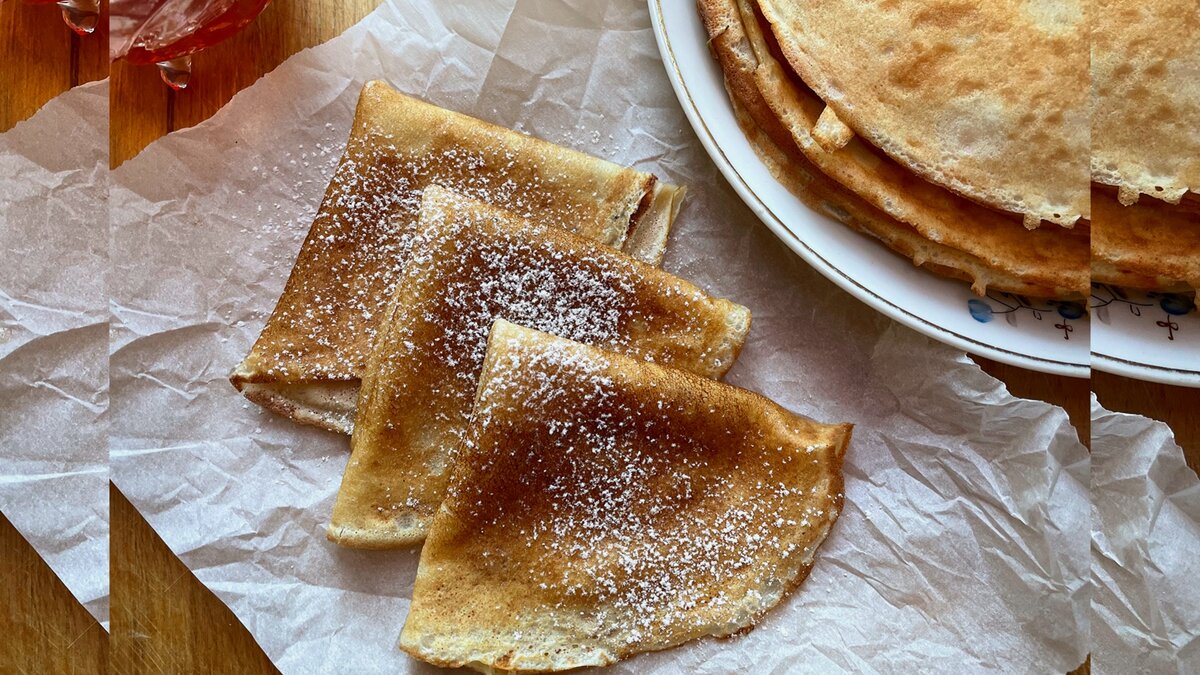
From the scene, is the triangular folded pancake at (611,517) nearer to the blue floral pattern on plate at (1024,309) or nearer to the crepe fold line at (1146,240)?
the blue floral pattern on plate at (1024,309)

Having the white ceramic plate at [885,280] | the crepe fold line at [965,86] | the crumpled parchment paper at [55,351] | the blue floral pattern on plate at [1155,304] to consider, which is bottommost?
the crumpled parchment paper at [55,351]

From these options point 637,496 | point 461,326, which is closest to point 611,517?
point 637,496

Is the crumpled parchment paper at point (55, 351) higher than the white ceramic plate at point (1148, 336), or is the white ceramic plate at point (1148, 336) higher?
the white ceramic plate at point (1148, 336)

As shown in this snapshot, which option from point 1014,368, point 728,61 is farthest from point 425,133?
point 1014,368

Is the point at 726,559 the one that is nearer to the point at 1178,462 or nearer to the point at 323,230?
the point at 1178,462

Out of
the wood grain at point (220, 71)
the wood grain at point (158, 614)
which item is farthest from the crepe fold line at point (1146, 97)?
the wood grain at point (158, 614)
